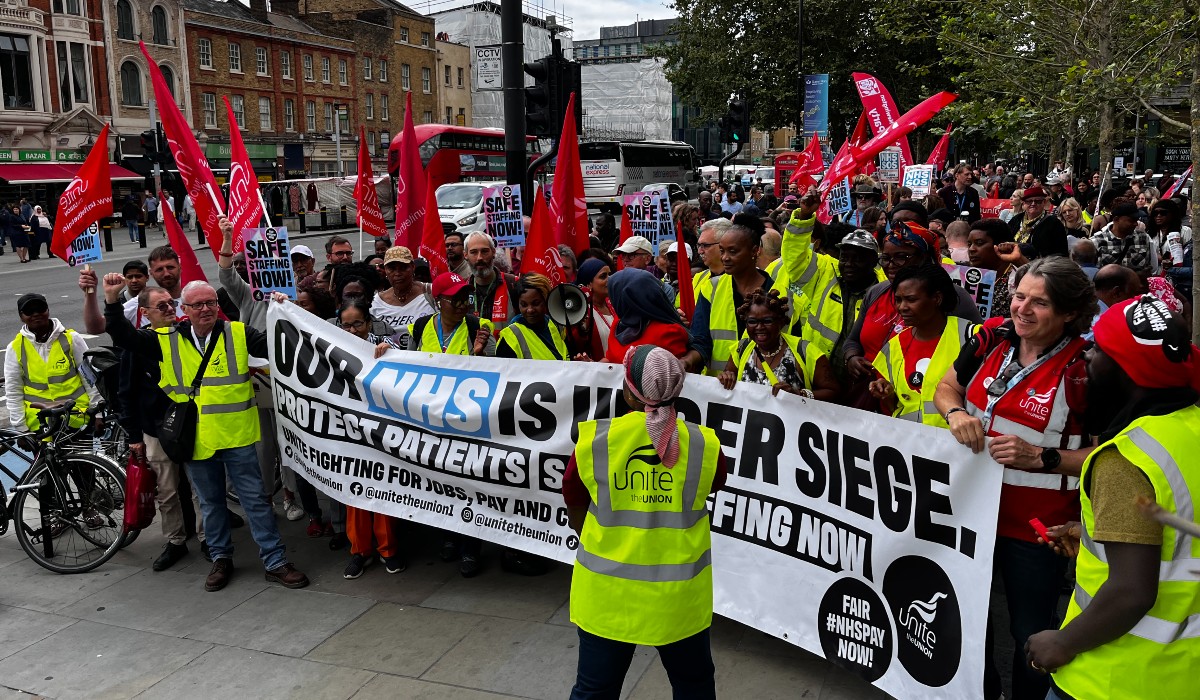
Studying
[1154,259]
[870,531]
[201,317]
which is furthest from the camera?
[1154,259]

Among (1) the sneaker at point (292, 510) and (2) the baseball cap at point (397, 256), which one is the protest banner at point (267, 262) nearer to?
(2) the baseball cap at point (397, 256)

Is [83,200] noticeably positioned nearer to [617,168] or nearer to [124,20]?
[617,168]

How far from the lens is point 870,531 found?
376 cm

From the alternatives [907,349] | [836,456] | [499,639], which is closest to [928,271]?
[907,349]

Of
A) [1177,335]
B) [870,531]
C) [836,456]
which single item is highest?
[1177,335]

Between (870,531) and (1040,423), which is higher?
(1040,423)

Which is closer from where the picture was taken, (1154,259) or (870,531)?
(870,531)

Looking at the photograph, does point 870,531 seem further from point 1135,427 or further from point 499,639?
point 499,639

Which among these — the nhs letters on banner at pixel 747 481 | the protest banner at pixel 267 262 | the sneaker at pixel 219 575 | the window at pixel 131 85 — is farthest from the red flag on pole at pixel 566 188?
the window at pixel 131 85

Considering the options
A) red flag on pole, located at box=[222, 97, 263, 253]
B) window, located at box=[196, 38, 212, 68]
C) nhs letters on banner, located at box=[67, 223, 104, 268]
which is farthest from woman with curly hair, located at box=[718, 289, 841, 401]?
window, located at box=[196, 38, 212, 68]

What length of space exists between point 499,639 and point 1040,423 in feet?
8.81

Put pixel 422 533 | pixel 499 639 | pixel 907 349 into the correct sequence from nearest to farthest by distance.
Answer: pixel 907 349, pixel 499 639, pixel 422 533

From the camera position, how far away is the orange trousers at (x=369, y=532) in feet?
17.9

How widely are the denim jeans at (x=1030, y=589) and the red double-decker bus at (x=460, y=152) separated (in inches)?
1247
